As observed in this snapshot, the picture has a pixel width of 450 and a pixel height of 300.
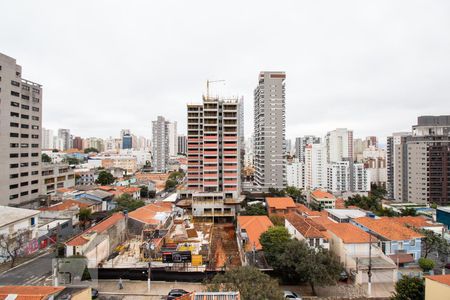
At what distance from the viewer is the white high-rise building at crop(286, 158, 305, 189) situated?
3002 inches

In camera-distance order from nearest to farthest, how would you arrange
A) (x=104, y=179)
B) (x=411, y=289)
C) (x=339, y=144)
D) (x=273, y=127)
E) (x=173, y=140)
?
(x=411, y=289)
(x=273, y=127)
(x=104, y=179)
(x=339, y=144)
(x=173, y=140)

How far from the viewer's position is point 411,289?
43.7ft

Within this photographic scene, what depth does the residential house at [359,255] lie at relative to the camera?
18.8 metres

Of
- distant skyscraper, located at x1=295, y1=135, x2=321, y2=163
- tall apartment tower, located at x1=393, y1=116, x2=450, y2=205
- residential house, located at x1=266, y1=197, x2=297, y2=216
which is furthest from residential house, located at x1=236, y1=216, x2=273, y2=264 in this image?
distant skyscraper, located at x1=295, y1=135, x2=321, y2=163

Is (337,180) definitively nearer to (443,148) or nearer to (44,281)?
(443,148)

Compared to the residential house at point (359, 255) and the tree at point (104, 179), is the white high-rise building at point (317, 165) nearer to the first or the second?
the residential house at point (359, 255)

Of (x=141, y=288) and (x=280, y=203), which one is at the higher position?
(x=280, y=203)

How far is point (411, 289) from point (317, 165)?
6098cm

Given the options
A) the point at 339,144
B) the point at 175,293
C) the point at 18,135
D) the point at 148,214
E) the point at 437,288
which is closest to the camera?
the point at 437,288

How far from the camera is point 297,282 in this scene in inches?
755

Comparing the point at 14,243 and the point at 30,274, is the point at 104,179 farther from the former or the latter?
the point at 30,274

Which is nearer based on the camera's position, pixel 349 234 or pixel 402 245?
pixel 349 234

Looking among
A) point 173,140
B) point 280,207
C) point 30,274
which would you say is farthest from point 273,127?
point 173,140

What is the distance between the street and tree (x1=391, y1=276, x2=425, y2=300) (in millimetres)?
22105
